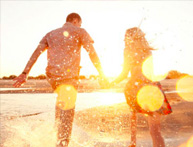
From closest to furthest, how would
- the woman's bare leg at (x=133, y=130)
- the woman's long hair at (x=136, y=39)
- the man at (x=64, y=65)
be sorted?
the man at (x=64, y=65), the woman's long hair at (x=136, y=39), the woman's bare leg at (x=133, y=130)

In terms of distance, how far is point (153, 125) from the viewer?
9.55 ft

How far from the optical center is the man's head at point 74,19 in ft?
10.2

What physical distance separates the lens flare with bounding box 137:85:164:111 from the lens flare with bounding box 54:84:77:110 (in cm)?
95

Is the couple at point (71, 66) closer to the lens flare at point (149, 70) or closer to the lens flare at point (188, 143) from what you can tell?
the lens flare at point (149, 70)

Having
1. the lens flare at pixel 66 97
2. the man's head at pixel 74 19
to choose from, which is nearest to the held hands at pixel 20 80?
the lens flare at pixel 66 97

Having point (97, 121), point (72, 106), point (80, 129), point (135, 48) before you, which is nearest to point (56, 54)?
point (72, 106)

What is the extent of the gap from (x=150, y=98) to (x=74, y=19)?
1.57m

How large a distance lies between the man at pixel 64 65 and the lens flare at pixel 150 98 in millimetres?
690

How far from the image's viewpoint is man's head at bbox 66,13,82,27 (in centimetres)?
312

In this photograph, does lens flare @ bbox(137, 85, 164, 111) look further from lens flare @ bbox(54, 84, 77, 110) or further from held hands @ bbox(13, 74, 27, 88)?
held hands @ bbox(13, 74, 27, 88)

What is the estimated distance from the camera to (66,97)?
2.84 m

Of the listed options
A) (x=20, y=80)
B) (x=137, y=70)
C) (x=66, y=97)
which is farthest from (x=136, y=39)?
(x=20, y=80)

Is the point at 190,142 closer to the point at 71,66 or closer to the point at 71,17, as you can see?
the point at 71,66

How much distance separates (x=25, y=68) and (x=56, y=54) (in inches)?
19.8
